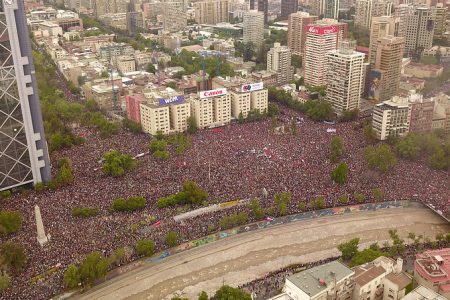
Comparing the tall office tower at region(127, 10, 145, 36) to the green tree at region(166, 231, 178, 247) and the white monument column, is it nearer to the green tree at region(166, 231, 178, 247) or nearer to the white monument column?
the white monument column

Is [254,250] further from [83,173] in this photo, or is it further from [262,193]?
[83,173]

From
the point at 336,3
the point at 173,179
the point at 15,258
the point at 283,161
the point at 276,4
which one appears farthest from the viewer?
the point at 276,4

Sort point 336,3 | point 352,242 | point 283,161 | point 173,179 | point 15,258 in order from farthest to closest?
point 336,3 < point 283,161 < point 173,179 < point 352,242 < point 15,258

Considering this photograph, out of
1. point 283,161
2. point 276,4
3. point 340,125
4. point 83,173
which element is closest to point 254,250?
point 283,161

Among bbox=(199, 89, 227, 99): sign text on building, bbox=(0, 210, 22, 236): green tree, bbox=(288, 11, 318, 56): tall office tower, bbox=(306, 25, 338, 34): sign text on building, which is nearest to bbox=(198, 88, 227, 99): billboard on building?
bbox=(199, 89, 227, 99): sign text on building

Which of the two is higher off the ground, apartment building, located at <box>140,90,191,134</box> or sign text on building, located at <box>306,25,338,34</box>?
sign text on building, located at <box>306,25,338,34</box>

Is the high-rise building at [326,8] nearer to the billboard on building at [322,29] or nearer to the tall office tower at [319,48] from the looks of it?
the tall office tower at [319,48]
